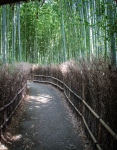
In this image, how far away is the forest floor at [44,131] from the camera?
16.8 ft

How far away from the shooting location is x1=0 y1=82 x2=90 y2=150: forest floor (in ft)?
16.8

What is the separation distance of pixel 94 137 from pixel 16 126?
2590 millimetres

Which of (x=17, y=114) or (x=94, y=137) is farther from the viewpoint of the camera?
(x=17, y=114)

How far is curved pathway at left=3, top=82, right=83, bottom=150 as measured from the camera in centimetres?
512

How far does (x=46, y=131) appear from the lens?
20.1ft

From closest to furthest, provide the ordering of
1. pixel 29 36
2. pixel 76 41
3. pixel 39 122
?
pixel 39 122 < pixel 76 41 < pixel 29 36

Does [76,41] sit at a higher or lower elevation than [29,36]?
lower

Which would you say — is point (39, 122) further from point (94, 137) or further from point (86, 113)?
point (94, 137)

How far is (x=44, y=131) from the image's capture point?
20.1ft

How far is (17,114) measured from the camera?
762cm

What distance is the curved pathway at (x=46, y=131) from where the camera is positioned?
512 cm

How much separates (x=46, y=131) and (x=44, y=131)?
0.05m

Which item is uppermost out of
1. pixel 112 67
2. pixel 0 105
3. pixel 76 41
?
pixel 76 41

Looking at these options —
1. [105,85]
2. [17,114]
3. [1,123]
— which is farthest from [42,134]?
[105,85]
